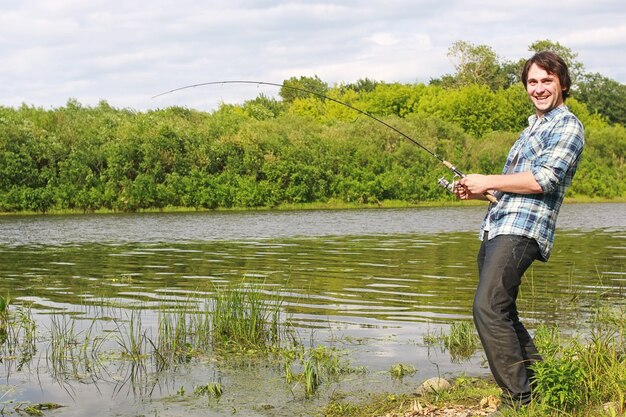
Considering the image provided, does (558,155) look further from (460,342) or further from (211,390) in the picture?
(460,342)

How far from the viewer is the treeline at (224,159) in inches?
1829

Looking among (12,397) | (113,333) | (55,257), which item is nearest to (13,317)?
(113,333)

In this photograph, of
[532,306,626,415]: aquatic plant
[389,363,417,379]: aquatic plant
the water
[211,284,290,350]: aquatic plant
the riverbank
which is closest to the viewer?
[532,306,626,415]: aquatic plant

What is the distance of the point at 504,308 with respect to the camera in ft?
17.0

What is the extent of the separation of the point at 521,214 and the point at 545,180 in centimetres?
26

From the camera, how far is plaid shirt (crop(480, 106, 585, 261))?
16.7 feet

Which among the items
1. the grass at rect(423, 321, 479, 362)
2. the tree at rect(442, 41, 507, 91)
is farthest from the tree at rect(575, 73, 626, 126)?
the grass at rect(423, 321, 479, 362)

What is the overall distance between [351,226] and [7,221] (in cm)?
1580

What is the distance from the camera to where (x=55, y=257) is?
66.9ft

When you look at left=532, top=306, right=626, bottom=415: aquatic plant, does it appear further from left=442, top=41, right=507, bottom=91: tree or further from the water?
left=442, top=41, right=507, bottom=91: tree

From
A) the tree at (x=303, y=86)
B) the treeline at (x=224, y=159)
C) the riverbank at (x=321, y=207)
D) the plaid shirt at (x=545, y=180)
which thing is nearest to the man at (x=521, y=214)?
the plaid shirt at (x=545, y=180)

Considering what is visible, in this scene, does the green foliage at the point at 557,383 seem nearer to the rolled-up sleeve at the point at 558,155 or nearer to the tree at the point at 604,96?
the rolled-up sleeve at the point at 558,155

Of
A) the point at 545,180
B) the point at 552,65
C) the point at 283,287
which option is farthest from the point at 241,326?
the point at 283,287

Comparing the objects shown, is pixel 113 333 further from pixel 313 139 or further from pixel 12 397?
pixel 313 139
